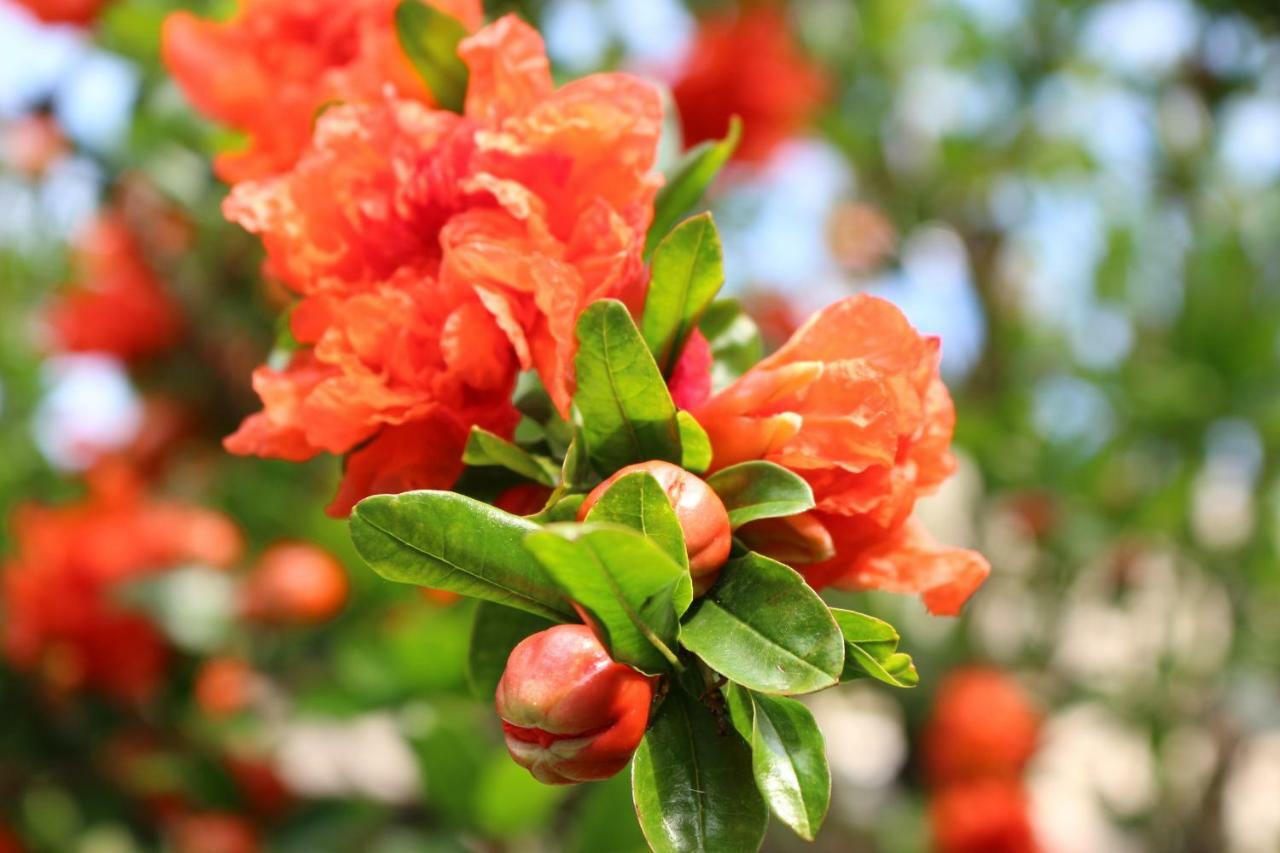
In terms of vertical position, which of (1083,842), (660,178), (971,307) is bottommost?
(1083,842)

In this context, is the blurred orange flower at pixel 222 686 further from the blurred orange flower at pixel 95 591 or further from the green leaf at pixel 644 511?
the green leaf at pixel 644 511

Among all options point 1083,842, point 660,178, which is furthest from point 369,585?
point 1083,842

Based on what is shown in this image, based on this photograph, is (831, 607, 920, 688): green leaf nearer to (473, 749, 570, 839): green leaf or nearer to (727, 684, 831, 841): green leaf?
(727, 684, 831, 841): green leaf

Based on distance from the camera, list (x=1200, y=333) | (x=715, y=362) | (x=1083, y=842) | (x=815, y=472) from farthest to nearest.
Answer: (x=1083, y=842)
(x=1200, y=333)
(x=715, y=362)
(x=815, y=472)

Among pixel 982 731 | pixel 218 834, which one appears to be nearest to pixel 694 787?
pixel 218 834

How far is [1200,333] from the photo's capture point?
2264mm

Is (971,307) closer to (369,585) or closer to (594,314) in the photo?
(369,585)

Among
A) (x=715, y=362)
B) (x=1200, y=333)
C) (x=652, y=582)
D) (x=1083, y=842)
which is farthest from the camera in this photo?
(x=1083, y=842)

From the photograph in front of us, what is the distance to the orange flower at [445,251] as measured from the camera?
21.9 inches

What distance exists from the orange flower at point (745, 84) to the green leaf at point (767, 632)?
131 centimetres

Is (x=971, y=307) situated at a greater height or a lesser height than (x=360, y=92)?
lesser

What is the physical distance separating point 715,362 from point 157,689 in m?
1.22

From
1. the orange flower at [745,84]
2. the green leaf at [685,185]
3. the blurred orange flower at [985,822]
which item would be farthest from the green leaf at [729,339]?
the blurred orange flower at [985,822]

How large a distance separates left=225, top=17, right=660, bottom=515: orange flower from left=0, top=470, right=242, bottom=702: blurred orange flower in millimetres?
1029
